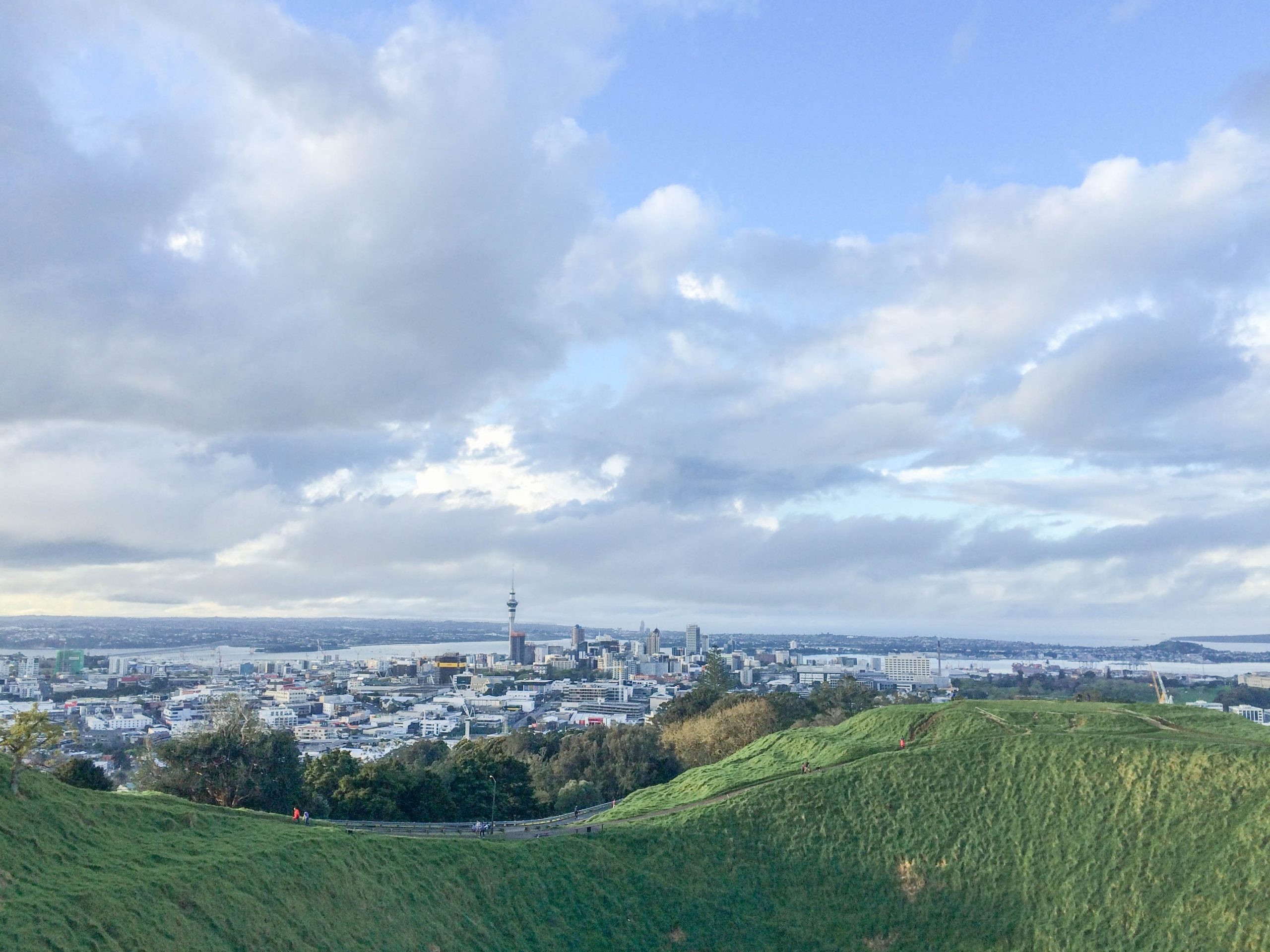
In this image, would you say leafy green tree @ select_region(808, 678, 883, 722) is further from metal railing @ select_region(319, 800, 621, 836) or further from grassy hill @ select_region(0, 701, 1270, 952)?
metal railing @ select_region(319, 800, 621, 836)

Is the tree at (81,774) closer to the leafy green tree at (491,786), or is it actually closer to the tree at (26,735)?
the tree at (26,735)

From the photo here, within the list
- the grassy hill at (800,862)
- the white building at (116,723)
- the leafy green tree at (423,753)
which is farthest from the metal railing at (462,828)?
the white building at (116,723)

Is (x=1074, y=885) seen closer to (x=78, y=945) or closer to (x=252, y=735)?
(x=78, y=945)

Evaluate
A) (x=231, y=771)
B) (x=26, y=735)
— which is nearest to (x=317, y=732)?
(x=231, y=771)

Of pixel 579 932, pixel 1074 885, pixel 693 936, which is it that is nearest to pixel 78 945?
pixel 579 932

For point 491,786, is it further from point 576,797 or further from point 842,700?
point 842,700

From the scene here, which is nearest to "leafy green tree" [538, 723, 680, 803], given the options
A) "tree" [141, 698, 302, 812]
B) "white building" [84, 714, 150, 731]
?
"tree" [141, 698, 302, 812]
